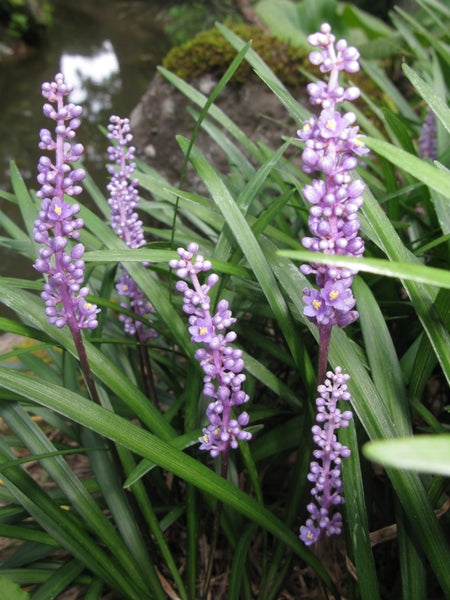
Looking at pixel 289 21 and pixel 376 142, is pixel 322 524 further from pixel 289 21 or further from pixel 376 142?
pixel 289 21

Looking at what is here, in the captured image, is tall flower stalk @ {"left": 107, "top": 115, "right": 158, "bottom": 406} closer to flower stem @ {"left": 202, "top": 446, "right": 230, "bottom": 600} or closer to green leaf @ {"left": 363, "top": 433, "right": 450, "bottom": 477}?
flower stem @ {"left": 202, "top": 446, "right": 230, "bottom": 600}

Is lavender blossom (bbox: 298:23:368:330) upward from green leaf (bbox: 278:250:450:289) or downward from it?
upward

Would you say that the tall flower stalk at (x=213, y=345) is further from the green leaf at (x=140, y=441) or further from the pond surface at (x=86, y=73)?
the pond surface at (x=86, y=73)

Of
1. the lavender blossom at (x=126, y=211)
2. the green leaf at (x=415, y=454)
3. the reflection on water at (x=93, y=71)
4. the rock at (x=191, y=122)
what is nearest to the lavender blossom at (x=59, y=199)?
the lavender blossom at (x=126, y=211)

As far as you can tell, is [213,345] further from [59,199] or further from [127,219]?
[127,219]

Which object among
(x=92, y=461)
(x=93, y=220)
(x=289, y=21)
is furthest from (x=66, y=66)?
(x=92, y=461)

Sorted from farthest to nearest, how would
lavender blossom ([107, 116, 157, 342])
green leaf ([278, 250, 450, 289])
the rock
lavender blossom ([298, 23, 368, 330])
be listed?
the rock → lavender blossom ([107, 116, 157, 342]) → lavender blossom ([298, 23, 368, 330]) → green leaf ([278, 250, 450, 289])

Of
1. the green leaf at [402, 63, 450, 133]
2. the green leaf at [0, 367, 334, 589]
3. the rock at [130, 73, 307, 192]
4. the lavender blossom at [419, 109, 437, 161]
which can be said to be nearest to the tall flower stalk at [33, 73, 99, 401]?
the green leaf at [0, 367, 334, 589]
